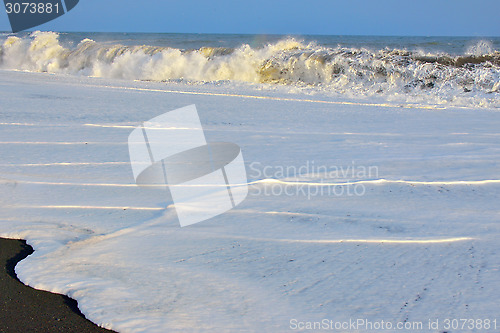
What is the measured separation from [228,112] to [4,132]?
231 cm

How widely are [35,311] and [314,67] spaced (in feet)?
36.1

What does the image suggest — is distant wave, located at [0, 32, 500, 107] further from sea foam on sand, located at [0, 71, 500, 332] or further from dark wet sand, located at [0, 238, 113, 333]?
dark wet sand, located at [0, 238, 113, 333]

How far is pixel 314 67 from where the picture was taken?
39.0 ft

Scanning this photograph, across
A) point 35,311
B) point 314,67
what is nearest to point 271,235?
point 35,311

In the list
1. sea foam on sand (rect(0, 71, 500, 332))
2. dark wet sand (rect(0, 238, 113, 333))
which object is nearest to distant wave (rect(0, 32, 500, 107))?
sea foam on sand (rect(0, 71, 500, 332))

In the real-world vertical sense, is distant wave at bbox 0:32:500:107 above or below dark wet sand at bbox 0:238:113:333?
below

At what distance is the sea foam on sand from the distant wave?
5389 millimetres

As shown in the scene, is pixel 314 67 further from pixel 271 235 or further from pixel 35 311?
pixel 35 311

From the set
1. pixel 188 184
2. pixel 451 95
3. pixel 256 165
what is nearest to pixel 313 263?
pixel 188 184

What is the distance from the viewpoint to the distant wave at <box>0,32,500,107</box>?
9.56m

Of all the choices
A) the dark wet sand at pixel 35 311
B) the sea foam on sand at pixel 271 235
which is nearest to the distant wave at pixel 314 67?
the sea foam on sand at pixel 271 235

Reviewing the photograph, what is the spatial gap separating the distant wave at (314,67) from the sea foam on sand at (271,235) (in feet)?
17.7

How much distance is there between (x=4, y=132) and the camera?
388 cm

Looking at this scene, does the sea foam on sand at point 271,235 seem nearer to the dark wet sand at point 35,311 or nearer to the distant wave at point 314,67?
the dark wet sand at point 35,311
